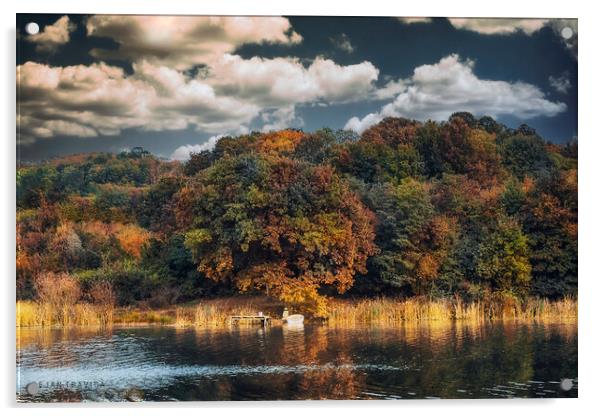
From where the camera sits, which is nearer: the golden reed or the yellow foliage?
the golden reed

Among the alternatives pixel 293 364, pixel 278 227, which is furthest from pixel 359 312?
pixel 293 364

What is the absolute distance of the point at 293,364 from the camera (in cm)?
1408

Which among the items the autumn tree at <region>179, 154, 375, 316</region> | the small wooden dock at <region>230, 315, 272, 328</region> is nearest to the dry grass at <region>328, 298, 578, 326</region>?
the autumn tree at <region>179, 154, 375, 316</region>

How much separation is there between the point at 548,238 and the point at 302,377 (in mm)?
4651

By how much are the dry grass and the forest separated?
0.37ft

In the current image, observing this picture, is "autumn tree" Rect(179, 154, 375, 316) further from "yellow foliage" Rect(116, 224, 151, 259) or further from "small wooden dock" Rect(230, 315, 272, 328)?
"yellow foliage" Rect(116, 224, 151, 259)

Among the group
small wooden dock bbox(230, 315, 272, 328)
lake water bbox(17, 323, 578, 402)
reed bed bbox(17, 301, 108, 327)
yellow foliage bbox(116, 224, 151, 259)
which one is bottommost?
lake water bbox(17, 323, 578, 402)

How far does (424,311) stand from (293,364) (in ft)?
10.2

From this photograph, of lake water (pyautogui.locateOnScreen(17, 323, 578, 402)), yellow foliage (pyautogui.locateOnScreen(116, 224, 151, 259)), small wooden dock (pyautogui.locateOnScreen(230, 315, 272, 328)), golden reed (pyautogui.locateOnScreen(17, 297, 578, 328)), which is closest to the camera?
lake water (pyautogui.locateOnScreen(17, 323, 578, 402))

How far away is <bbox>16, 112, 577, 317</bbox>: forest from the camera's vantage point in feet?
51.8

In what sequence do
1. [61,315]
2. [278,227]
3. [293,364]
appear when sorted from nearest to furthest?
[293,364]
[61,315]
[278,227]

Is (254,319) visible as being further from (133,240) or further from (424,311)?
(424,311)
